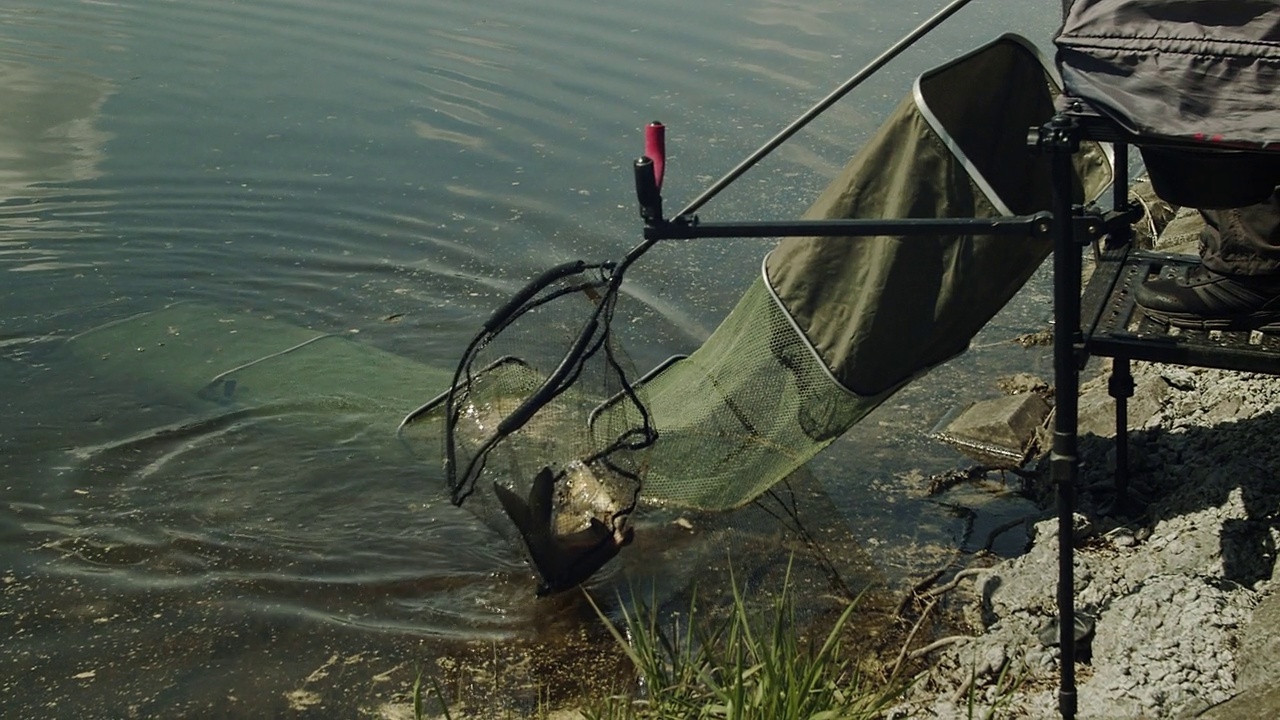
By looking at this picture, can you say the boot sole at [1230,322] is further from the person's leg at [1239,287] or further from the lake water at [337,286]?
the lake water at [337,286]

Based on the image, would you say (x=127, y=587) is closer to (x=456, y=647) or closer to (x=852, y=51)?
(x=456, y=647)

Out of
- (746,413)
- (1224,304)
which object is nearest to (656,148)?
(746,413)

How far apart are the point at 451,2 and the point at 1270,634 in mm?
12546

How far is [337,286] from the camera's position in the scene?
852 centimetres

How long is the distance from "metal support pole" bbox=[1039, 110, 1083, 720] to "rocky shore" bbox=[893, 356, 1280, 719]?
180 mm

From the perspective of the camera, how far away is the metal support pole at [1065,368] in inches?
132

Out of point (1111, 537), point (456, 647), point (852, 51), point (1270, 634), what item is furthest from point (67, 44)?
point (1270, 634)

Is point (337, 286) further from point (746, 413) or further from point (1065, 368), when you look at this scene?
point (1065, 368)

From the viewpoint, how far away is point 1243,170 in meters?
3.61

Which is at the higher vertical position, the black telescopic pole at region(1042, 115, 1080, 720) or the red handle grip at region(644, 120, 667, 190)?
the red handle grip at region(644, 120, 667, 190)

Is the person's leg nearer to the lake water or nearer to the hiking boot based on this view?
the hiking boot

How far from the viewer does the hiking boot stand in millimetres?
4242

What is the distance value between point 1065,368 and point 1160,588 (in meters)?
0.99

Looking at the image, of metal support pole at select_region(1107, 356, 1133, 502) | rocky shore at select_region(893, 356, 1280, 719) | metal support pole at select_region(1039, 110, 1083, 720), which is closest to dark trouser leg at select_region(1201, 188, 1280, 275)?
metal support pole at select_region(1107, 356, 1133, 502)
